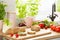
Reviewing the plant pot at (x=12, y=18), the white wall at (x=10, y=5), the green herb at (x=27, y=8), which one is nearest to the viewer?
the plant pot at (x=12, y=18)

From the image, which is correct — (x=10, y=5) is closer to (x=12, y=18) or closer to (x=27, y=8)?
(x=12, y=18)

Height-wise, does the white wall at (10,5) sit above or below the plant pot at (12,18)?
above

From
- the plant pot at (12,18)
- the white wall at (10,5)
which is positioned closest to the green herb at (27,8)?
the white wall at (10,5)

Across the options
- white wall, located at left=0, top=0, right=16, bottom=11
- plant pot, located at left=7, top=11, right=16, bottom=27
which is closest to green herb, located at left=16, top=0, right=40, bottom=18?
white wall, located at left=0, top=0, right=16, bottom=11

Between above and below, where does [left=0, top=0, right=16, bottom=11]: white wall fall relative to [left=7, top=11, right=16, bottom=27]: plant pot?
above

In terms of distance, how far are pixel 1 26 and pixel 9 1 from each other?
0.49 meters

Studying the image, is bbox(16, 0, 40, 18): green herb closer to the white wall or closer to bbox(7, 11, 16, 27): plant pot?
the white wall

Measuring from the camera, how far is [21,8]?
2375mm

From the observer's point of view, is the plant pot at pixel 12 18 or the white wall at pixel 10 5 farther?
the white wall at pixel 10 5

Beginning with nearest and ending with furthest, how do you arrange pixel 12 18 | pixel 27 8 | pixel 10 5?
pixel 12 18, pixel 10 5, pixel 27 8

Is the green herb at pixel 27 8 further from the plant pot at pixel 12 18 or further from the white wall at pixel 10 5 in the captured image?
the plant pot at pixel 12 18

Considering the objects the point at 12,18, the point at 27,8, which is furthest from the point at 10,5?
the point at 27,8

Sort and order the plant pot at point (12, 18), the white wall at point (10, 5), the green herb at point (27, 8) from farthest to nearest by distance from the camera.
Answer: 1. the green herb at point (27, 8)
2. the white wall at point (10, 5)
3. the plant pot at point (12, 18)

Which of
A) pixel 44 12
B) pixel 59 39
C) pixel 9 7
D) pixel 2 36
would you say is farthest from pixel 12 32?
pixel 44 12
